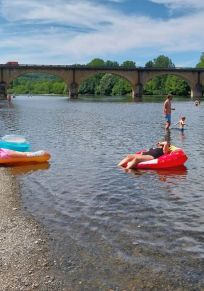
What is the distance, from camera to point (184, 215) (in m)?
9.22

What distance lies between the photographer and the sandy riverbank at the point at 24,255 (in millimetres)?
6138

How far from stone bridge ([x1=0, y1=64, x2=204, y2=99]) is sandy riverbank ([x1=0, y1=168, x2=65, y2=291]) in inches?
3538

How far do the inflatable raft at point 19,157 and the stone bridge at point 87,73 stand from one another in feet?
274

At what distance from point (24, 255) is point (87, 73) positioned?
317ft

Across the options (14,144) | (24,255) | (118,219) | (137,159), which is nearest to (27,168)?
(14,144)

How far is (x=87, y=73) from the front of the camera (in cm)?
10194

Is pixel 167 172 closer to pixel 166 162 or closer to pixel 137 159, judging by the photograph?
pixel 166 162

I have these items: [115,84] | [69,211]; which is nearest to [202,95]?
[115,84]

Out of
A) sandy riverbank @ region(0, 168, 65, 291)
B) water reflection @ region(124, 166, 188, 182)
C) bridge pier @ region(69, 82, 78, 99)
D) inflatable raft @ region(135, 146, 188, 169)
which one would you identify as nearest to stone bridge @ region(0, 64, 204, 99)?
bridge pier @ region(69, 82, 78, 99)

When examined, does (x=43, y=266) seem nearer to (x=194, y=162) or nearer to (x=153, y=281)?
(x=153, y=281)

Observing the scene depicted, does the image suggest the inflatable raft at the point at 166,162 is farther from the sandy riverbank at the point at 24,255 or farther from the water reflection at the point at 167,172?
the sandy riverbank at the point at 24,255

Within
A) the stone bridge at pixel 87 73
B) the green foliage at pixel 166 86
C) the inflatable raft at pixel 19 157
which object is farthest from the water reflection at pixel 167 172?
the green foliage at pixel 166 86

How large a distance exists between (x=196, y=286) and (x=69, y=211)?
3919 millimetres

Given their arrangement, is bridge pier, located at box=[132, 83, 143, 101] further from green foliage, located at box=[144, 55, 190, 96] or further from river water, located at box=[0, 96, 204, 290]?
river water, located at box=[0, 96, 204, 290]
